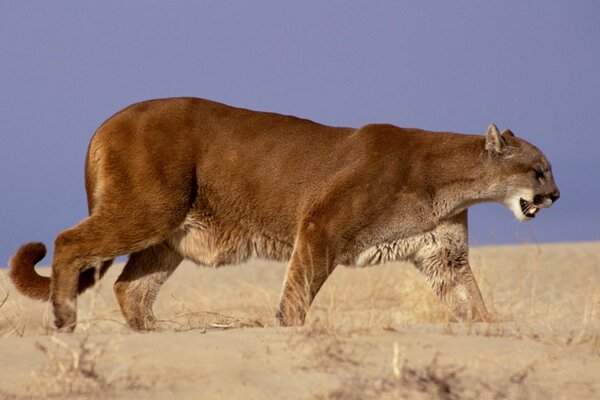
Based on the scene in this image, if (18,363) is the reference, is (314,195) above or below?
above

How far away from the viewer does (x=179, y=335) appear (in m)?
4.88

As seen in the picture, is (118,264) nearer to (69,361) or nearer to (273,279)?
(273,279)

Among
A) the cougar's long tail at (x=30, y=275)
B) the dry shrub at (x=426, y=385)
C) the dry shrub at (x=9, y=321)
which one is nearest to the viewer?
the dry shrub at (x=426, y=385)

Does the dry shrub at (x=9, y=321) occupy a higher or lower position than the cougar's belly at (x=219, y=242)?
lower

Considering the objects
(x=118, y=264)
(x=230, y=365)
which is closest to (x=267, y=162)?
(x=230, y=365)

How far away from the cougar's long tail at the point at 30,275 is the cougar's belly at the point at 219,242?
61cm

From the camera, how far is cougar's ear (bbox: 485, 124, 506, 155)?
7.37m

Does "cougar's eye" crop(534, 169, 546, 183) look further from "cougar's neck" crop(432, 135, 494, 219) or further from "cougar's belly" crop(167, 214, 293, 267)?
"cougar's belly" crop(167, 214, 293, 267)

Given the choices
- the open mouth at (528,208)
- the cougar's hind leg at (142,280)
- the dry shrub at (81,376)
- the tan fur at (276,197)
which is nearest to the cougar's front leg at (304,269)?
the tan fur at (276,197)

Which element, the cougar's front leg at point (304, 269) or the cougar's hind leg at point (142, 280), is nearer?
the cougar's front leg at point (304, 269)

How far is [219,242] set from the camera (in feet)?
23.7

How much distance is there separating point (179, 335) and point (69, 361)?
2.22ft

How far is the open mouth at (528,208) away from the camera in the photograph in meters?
7.44

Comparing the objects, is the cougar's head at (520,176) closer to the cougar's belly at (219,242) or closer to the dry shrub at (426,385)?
the cougar's belly at (219,242)
